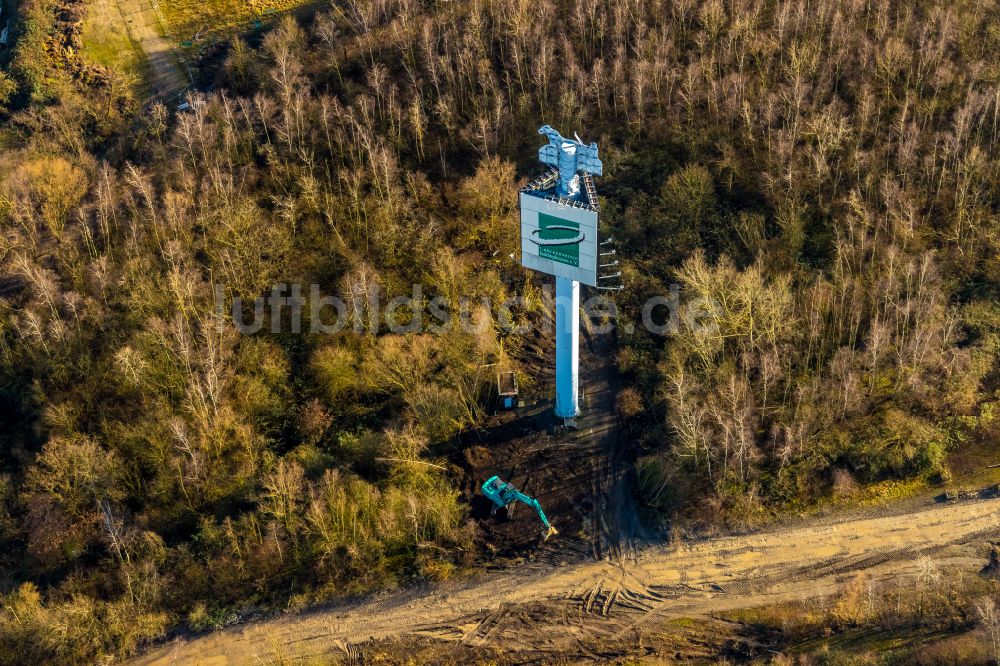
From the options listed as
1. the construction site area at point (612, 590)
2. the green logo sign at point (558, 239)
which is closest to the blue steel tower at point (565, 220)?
the green logo sign at point (558, 239)

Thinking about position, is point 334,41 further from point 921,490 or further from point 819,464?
point 921,490

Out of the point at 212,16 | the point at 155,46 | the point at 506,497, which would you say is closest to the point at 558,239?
the point at 506,497

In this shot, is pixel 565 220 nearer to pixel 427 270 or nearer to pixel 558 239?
pixel 558 239

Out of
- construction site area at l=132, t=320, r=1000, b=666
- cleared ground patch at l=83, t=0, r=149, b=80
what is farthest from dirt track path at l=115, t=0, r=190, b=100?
construction site area at l=132, t=320, r=1000, b=666

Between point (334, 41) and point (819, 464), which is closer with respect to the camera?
point (819, 464)

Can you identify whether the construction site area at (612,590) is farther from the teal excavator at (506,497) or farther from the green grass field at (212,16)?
the green grass field at (212,16)

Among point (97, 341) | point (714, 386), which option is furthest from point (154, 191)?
point (714, 386)
